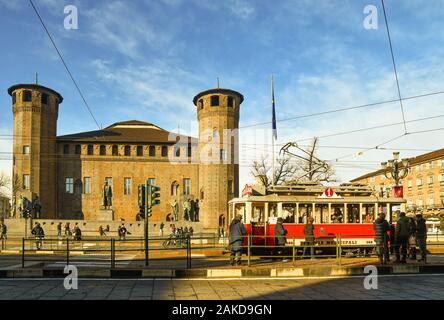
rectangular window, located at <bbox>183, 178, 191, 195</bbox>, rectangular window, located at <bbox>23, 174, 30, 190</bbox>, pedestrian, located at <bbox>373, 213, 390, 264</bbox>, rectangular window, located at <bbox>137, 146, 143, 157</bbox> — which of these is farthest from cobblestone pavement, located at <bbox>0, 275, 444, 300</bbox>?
rectangular window, located at <bbox>137, 146, 143, 157</bbox>

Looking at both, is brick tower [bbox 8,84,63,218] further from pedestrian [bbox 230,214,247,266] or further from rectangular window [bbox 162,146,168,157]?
pedestrian [bbox 230,214,247,266]

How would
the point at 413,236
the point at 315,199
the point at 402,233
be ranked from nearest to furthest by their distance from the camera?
the point at 402,233 < the point at 413,236 < the point at 315,199

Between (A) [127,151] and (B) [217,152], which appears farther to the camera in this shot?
(A) [127,151]

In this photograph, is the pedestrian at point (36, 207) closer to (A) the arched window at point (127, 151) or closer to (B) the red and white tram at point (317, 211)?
(A) the arched window at point (127, 151)

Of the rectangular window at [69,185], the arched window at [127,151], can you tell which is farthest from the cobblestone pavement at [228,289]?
the rectangular window at [69,185]

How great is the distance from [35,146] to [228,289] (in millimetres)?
56452

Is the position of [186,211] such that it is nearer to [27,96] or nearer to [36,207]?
[36,207]

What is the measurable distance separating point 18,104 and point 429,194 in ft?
202

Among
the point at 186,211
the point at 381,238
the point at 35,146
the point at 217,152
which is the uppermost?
the point at 35,146

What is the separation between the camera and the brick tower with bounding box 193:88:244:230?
5634 centimetres

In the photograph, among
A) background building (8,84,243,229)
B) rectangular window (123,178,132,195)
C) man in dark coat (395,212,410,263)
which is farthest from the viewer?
rectangular window (123,178,132,195)

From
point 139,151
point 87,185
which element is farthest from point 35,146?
point 139,151

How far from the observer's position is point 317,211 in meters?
17.5
